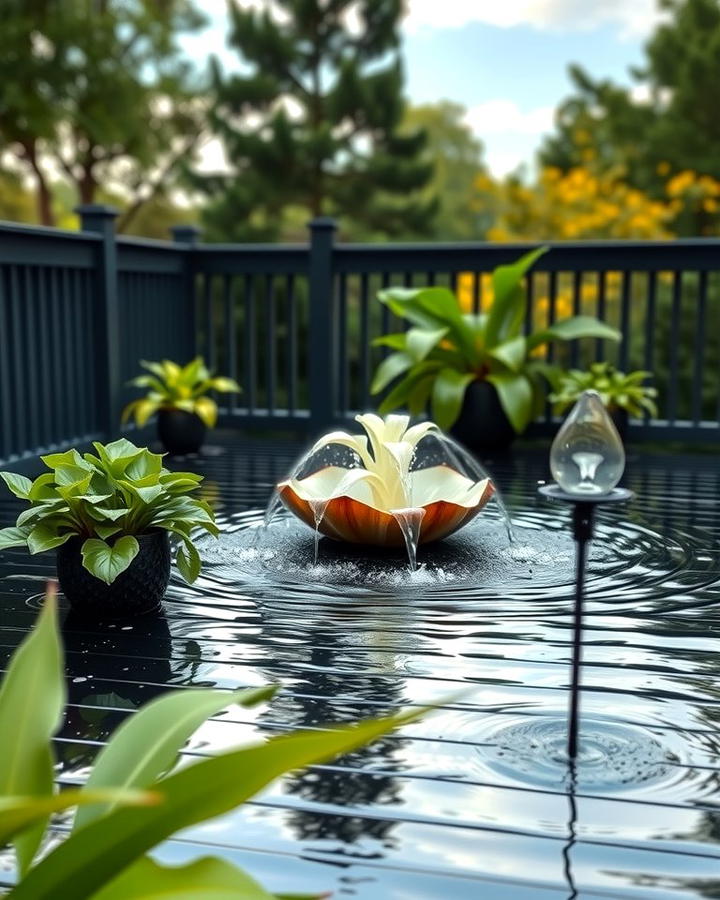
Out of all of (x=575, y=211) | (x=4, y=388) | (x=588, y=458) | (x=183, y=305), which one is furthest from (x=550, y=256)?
(x=575, y=211)

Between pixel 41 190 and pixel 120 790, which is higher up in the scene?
pixel 41 190

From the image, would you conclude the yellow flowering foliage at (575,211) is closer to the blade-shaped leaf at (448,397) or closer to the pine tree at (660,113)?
the pine tree at (660,113)

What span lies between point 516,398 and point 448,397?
314mm

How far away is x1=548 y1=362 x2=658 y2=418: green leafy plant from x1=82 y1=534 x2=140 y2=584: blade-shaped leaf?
2.95 meters

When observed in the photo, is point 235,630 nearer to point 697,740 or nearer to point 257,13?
point 697,740

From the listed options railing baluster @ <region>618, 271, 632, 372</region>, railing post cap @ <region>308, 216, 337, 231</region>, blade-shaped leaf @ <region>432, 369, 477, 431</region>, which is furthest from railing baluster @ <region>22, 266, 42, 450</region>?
railing baluster @ <region>618, 271, 632, 372</region>

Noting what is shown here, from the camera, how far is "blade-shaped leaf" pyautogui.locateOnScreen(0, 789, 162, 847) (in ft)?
2.50

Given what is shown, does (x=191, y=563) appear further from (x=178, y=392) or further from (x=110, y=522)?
(x=178, y=392)

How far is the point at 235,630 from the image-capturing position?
2.26m

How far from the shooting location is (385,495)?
2820 millimetres

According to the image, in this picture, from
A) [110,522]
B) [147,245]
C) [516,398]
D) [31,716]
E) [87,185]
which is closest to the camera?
[31,716]

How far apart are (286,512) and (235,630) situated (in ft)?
4.03

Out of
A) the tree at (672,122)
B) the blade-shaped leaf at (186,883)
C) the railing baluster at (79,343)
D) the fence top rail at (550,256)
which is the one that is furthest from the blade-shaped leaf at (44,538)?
the tree at (672,122)

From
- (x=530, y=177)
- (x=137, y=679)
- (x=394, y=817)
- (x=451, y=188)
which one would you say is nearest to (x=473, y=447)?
(x=137, y=679)
